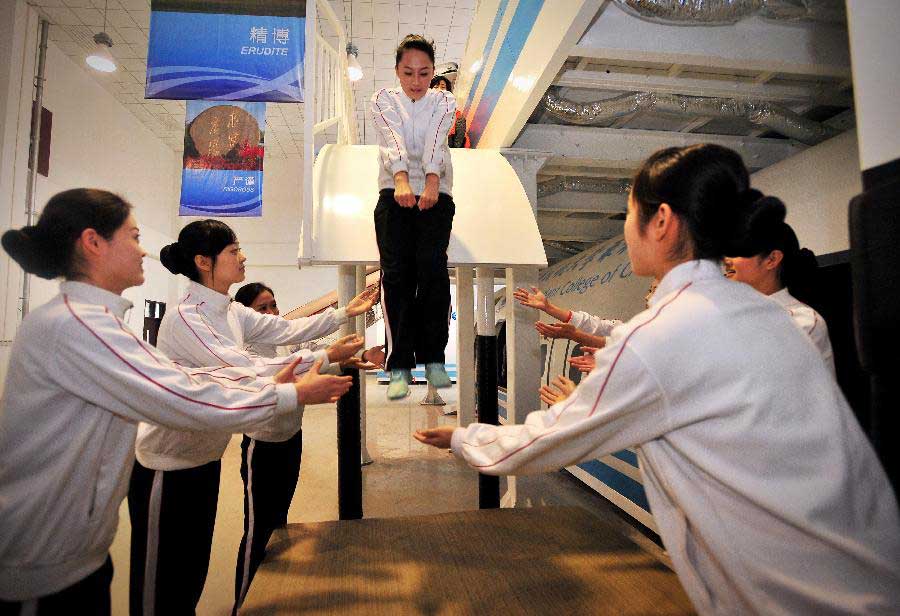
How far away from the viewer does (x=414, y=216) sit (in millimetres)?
2221

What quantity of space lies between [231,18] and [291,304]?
311 inches

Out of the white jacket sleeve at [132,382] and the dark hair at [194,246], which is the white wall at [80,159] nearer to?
the dark hair at [194,246]

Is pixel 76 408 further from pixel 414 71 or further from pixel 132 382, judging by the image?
A: pixel 414 71

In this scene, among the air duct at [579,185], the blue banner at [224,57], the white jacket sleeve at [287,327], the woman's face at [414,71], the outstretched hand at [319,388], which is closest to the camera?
the outstretched hand at [319,388]

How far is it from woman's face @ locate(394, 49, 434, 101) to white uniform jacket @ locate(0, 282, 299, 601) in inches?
65.1

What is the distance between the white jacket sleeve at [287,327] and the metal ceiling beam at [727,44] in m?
1.92

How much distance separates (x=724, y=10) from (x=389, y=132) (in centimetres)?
187

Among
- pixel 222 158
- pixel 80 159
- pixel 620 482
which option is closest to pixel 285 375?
pixel 620 482

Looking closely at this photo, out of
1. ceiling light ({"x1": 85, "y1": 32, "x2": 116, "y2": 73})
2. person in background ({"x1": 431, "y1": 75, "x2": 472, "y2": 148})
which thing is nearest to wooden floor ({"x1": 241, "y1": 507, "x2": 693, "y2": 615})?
person in background ({"x1": 431, "y1": 75, "x2": 472, "y2": 148})

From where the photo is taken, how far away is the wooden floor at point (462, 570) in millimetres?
1331

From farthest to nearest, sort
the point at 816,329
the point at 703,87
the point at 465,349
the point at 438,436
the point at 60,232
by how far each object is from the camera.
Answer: the point at 465,349 < the point at 703,87 < the point at 816,329 < the point at 438,436 < the point at 60,232

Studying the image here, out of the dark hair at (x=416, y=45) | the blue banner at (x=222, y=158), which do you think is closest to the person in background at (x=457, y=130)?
the dark hair at (x=416, y=45)

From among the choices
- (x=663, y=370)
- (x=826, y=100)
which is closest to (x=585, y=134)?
(x=826, y=100)

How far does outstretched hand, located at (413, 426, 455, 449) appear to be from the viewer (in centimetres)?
142
